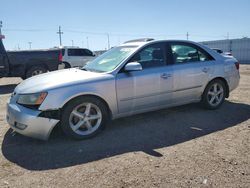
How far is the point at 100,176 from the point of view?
3.10 metres

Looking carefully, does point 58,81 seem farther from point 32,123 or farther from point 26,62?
point 26,62

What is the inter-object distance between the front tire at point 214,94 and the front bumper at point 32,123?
331 centimetres

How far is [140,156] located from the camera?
3586 mm

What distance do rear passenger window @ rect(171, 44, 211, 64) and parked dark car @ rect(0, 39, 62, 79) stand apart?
23.4 ft

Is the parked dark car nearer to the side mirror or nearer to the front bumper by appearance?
the front bumper

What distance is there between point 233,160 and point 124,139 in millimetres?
1676

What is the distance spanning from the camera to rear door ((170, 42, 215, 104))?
5.11 meters

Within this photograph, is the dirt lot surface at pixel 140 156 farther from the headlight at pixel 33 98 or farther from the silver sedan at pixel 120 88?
the headlight at pixel 33 98

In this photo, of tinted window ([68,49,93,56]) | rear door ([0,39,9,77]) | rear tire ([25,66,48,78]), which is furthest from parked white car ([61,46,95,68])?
rear door ([0,39,9,77])

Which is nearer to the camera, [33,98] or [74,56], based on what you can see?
[33,98]

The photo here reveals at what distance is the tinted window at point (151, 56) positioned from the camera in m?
4.78

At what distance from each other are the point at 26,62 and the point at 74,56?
5.72 m

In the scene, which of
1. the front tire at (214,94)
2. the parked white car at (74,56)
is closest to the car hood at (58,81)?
the front tire at (214,94)

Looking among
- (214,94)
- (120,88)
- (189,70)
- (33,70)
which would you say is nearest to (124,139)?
(120,88)
